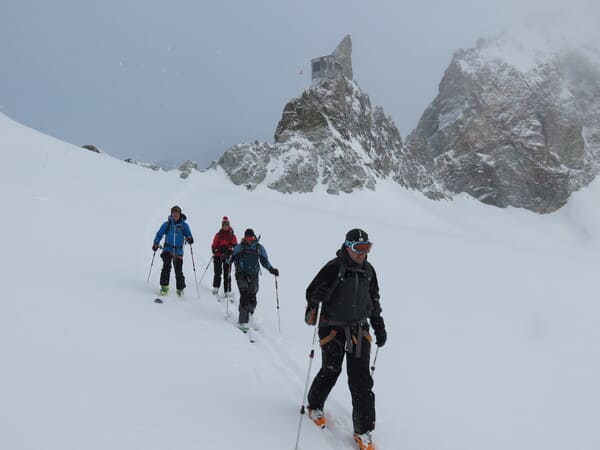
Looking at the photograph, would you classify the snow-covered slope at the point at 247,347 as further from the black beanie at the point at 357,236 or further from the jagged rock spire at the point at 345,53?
the jagged rock spire at the point at 345,53

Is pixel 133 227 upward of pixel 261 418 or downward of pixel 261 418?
upward

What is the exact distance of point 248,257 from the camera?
9711 mm

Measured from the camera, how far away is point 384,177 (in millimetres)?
74750

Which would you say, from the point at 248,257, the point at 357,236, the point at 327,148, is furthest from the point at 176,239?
the point at 327,148

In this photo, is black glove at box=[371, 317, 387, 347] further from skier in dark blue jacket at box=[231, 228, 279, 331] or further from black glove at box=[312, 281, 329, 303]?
skier in dark blue jacket at box=[231, 228, 279, 331]

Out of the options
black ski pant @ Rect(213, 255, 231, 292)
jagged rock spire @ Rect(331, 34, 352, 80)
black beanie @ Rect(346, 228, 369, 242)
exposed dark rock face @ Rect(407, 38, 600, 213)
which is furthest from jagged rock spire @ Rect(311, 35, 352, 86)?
black beanie @ Rect(346, 228, 369, 242)

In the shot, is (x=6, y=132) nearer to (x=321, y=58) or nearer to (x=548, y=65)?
(x=321, y=58)

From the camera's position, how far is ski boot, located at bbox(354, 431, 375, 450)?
4.64m

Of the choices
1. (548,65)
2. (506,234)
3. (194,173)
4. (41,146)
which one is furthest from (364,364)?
(548,65)

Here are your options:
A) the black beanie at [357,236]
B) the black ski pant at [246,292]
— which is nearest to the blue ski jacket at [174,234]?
the black ski pant at [246,292]

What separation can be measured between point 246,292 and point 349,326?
4849mm

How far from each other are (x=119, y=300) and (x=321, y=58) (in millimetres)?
81644

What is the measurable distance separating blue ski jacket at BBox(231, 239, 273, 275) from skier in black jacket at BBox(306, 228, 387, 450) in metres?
4.68

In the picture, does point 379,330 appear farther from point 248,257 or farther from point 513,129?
point 513,129
